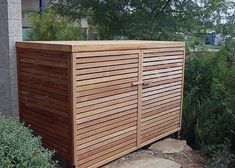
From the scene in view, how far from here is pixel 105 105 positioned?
2.79 m

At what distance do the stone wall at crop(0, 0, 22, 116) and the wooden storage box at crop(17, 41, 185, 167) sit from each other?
0.07 metres

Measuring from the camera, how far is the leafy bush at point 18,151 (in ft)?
6.75

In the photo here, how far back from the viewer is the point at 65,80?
2.52 m

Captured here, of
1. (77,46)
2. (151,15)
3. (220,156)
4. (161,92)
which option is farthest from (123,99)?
(151,15)

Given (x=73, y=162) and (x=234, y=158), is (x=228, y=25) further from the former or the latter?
(x=73, y=162)

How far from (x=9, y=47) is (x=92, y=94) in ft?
3.11

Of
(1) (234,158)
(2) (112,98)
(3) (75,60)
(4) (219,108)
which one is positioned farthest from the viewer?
(4) (219,108)

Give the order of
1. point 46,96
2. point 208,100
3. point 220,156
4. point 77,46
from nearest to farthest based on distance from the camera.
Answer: point 77,46 < point 46,96 < point 220,156 < point 208,100

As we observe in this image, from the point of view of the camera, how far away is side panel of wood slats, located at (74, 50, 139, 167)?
102 inches

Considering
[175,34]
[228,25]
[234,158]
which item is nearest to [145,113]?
[234,158]

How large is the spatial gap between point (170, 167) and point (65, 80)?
4.68 feet

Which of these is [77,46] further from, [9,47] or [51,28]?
[51,28]

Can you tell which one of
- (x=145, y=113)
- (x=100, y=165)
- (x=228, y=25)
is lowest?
(x=100, y=165)

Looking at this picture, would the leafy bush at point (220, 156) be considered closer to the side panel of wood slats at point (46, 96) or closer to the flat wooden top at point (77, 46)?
the flat wooden top at point (77, 46)
